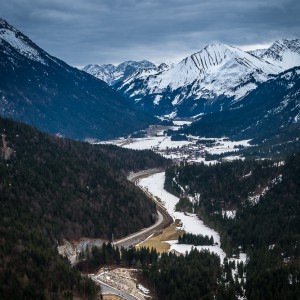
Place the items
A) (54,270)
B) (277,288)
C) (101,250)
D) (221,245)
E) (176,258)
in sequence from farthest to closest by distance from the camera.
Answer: (221,245), (101,250), (176,258), (54,270), (277,288)

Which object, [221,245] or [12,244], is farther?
[221,245]

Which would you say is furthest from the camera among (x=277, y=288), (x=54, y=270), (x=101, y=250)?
(x=101, y=250)

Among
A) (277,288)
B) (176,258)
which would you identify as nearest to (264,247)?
(176,258)

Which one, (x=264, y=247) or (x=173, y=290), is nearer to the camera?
(x=173, y=290)

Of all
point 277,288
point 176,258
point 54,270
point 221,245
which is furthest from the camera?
point 221,245

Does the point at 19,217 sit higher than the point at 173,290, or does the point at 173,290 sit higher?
the point at 19,217

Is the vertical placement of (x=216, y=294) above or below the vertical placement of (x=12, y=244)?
below

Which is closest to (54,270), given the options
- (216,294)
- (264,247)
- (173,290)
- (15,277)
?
(15,277)

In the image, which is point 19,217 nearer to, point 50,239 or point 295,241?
point 50,239

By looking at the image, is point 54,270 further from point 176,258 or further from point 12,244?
point 176,258
